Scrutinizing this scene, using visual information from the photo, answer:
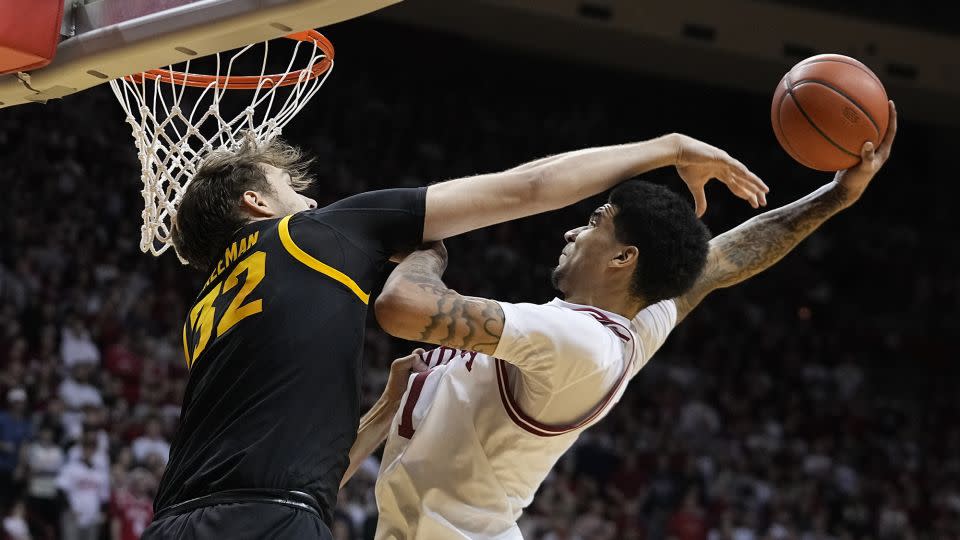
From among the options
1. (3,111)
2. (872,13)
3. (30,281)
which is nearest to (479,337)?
(30,281)

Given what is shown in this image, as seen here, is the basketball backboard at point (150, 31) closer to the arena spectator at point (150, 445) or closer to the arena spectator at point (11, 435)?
the arena spectator at point (11, 435)

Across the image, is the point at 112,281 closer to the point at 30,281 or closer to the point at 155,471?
the point at 30,281

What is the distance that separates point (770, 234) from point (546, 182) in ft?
3.97

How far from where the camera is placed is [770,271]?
15.7 meters

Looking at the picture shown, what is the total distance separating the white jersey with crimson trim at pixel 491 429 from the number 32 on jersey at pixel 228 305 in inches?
23.3

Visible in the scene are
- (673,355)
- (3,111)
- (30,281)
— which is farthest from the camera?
(673,355)

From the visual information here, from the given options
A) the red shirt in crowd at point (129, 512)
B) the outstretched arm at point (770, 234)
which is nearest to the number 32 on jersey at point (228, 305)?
the outstretched arm at point (770, 234)

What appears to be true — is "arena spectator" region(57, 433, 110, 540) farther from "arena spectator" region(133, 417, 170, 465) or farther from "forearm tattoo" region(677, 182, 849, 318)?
"forearm tattoo" region(677, 182, 849, 318)

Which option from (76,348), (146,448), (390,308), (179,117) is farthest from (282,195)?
(76,348)

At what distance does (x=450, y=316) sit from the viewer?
255cm

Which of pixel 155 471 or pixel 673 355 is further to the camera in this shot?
pixel 673 355

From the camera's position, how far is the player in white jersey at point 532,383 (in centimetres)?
268

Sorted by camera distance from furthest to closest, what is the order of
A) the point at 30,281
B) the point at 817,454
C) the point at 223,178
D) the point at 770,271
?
the point at 770,271
the point at 817,454
the point at 30,281
the point at 223,178

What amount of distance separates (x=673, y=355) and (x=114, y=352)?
664 centimetres
